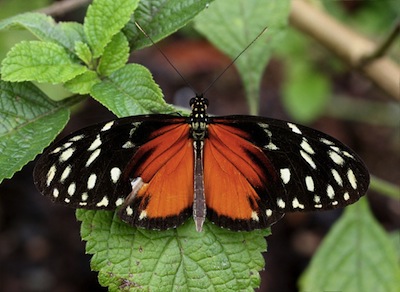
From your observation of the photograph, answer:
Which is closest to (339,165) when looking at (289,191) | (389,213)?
(289,191)

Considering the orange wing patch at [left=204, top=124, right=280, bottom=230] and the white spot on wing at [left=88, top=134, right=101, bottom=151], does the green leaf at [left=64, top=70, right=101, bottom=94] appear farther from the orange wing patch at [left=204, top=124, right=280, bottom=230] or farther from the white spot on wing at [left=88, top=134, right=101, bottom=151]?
the orange wing patch at [left=204, top=124, right=280, bottom=230]

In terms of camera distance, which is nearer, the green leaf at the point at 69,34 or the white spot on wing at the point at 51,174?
the white spot on wing at the point at 51,174

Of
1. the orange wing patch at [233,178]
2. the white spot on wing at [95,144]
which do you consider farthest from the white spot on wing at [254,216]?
the white spot on wing at [95,144]

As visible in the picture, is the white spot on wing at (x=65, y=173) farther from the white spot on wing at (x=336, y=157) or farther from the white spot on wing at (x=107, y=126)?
the white spot on wing at (x=336, y=157)

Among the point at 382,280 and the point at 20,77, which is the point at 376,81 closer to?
the point at 382,280

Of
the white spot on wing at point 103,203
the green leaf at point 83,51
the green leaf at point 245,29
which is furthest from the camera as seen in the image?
the green leaf at point 245,29

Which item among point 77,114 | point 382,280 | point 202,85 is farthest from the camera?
point 202,85
